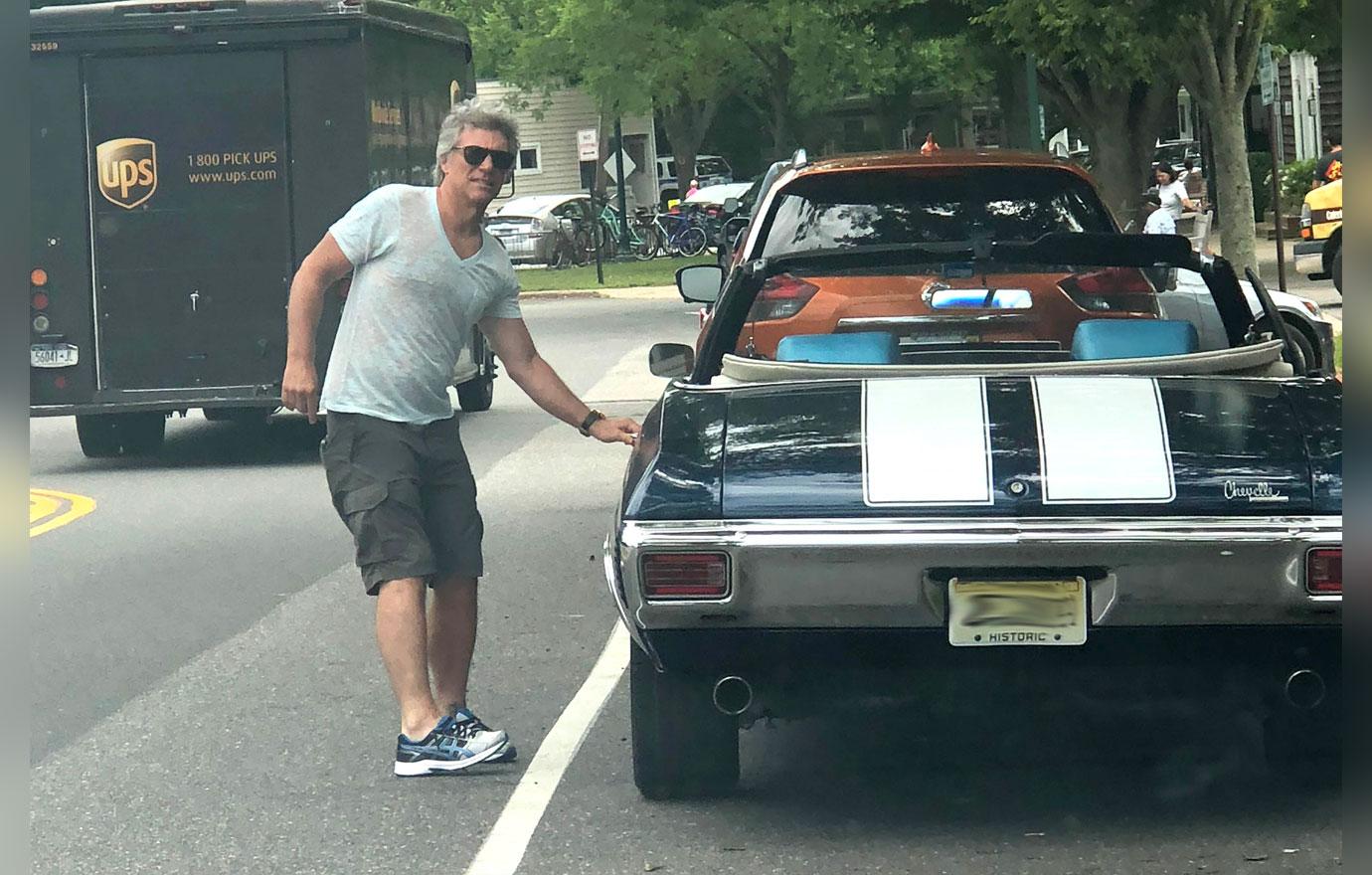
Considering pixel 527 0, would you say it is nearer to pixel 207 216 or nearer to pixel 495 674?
pixel 207 216

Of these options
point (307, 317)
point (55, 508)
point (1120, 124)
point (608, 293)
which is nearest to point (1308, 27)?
point (1120, 124)

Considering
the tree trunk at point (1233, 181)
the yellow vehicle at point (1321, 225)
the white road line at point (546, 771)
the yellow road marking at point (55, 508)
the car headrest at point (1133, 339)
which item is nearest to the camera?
the white road line at point (546, 771)

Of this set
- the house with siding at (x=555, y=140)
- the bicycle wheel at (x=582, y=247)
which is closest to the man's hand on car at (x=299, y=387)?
the bicycle wheel at (x=582, y=247)

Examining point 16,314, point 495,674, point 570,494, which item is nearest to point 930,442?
point 495,674

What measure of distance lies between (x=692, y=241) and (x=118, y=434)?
2797 centimetres

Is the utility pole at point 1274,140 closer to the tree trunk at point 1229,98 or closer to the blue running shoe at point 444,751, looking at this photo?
the tree trunk at point 1229,98

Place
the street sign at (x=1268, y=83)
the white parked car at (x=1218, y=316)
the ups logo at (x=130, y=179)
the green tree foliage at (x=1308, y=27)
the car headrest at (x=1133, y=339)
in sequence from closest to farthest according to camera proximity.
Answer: the car headrest at (x=1133, y=339) < the white parked car at (x=1218, y=316) < the ups logo at (x=130, y=179) < the street sign at (x=1268, y=83) < the green tree foliage at (x=1308, y=27)

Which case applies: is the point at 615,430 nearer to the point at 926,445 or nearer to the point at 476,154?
the point at 476,154

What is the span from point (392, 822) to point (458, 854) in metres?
0.37

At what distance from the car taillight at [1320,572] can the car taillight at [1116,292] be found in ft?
10.3

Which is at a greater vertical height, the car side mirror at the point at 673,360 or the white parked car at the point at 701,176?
the white parked car at the point at 701,176

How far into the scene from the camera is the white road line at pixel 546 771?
497 cm

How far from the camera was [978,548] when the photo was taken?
4.61 meters

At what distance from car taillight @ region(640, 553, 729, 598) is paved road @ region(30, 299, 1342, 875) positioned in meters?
0.59
